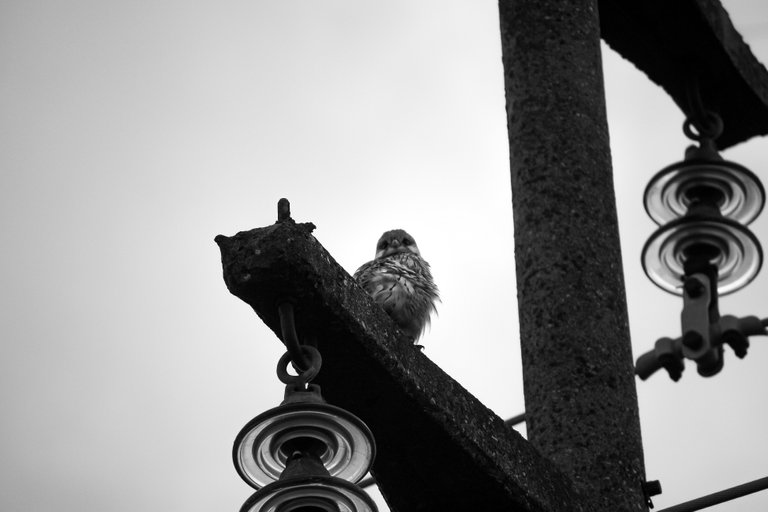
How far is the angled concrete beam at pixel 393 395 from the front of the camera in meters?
3.20

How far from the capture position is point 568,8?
181 inches

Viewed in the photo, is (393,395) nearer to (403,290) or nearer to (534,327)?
(534,327)

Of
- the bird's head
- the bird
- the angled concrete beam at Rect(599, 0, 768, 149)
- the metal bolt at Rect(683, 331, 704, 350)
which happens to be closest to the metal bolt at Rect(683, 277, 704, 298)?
the metal bolt at Rect(683, 331, 704, 350)

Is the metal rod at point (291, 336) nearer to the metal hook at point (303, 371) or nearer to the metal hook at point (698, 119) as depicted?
the metal hook at point (303, 371)

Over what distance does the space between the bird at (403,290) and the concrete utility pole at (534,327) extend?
364 cm

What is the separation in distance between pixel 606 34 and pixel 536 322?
1916mm

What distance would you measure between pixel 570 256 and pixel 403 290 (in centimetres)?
460

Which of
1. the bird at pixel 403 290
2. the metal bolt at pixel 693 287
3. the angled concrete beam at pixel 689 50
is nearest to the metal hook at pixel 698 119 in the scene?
the angled concrete beam at pixel 689 50

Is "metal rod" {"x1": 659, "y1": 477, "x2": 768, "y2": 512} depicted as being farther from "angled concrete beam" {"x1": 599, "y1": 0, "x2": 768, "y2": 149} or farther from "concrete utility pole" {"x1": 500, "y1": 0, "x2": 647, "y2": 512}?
"angled concrete beam" {"x1": 599, "y1": 0, "x2": 768, "y2": 149}

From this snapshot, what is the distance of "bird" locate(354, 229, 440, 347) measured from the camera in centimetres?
862

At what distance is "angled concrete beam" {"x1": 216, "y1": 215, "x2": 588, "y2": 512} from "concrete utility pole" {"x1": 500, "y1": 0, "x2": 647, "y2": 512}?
220 mm

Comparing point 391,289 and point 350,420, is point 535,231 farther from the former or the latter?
point 391,289

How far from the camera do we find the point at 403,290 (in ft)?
28.4

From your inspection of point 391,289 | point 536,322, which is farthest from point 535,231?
point 391,289
